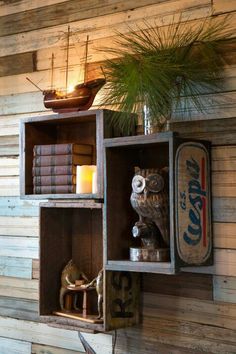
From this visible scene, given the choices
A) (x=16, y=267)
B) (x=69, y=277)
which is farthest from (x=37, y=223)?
(x=69, y=277)

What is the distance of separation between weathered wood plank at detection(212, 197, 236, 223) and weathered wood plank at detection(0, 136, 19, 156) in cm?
103

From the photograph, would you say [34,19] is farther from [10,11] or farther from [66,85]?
[66,85]

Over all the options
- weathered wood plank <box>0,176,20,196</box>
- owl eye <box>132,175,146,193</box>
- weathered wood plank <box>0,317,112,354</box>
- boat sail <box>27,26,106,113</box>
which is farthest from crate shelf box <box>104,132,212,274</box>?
weathered wood plank <box>0,176,20,196</box>

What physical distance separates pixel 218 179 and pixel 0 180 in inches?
44.1

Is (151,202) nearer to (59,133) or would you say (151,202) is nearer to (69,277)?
(69,277)

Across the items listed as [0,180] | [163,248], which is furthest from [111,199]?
[0,180]

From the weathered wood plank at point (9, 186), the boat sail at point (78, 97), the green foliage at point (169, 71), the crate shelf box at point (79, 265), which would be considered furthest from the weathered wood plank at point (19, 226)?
the green foliage at point (169, 71)

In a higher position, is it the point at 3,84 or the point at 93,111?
the point at 3,84

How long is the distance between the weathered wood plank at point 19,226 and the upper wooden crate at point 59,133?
260mm

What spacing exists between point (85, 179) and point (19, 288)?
2.37ft

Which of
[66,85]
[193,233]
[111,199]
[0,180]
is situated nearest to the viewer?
[193,233]

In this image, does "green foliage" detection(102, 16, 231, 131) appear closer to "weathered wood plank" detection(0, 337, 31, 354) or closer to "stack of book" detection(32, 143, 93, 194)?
"stack of book" detection(32, 143, 93, 194)

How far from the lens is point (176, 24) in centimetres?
221

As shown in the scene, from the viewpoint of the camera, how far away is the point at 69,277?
235cm
